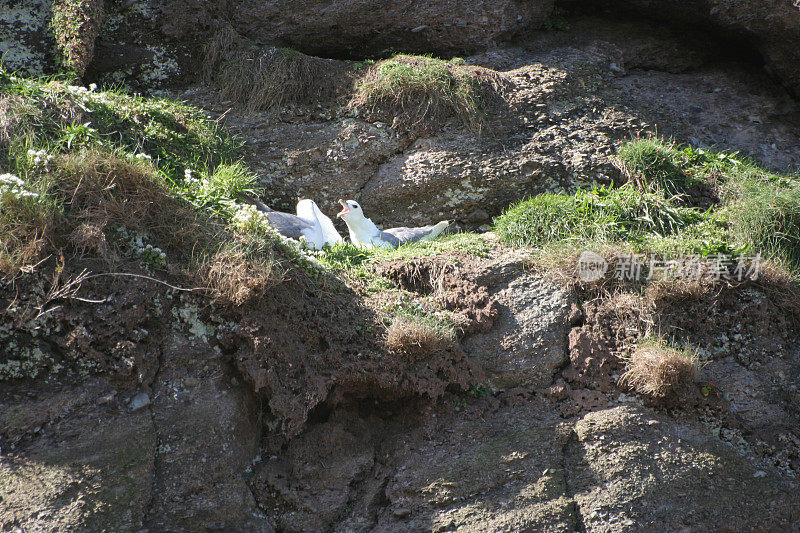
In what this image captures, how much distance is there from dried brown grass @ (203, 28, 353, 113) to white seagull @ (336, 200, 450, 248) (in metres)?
1.42

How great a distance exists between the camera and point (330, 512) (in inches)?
139

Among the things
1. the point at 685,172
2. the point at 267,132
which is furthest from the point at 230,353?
the point at 685,172

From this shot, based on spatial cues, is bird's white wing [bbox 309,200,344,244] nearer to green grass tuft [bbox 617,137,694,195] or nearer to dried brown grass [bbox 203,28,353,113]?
dried brown grass [bbox 203,28,353,113]

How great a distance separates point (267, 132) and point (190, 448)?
3.41 meters

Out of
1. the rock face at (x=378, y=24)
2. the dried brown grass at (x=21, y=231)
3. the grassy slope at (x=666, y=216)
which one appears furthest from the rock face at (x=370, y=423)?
the rock face at (x=378, y=24)

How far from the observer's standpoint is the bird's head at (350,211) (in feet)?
17.6

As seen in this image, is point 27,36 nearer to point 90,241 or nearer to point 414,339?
point 90,241

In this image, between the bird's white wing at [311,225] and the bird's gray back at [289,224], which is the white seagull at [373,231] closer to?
the bird's white wing at [311,225]

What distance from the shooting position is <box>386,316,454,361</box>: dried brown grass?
383cm

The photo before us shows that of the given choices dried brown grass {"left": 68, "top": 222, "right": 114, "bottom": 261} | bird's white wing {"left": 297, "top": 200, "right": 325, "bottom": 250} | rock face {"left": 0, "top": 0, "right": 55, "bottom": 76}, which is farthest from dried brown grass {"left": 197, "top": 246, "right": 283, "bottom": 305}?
rock face {"left": 0, "top": 0, "right": 55, "bottom": 76}

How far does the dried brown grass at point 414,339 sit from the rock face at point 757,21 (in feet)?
15.7

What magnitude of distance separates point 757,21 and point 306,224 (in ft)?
15.7

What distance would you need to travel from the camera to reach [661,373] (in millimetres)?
3781

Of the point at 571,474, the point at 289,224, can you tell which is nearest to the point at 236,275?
the point at 289,224
